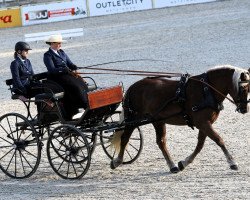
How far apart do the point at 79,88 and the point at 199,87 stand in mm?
1580

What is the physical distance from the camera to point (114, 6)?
3058 cm

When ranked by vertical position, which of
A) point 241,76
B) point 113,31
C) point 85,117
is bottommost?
point 113,31

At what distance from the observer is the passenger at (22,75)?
9.55 meters

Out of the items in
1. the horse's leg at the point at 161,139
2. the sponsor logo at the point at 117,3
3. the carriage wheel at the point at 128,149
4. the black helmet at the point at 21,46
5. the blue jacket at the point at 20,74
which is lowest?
the sponsor logo at the point at 117,3

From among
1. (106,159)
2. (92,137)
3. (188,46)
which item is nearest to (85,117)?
(92,137)

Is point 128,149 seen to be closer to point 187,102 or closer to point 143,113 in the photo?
point 143,113

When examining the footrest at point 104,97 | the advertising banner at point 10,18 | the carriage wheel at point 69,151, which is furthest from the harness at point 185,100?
the advertising banner at point 10,18

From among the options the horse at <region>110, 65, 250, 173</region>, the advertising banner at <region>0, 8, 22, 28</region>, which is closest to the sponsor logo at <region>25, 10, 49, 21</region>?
the advertising banner at <region>0, 8, 22, 28</region>

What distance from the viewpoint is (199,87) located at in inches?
342

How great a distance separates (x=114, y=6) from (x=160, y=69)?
1325 centimetres

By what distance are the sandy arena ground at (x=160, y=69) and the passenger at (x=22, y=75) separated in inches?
42.5

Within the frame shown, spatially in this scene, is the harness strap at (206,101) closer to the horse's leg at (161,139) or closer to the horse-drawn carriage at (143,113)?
the horse-drawn carriage at (143,113)

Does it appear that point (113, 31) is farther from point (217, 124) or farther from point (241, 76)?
point (241, 76)

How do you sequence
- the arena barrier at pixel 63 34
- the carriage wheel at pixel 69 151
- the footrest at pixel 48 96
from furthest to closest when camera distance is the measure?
the arena barrier at pixel 63 34, the footrest at pixel 48 96, the carriage wheel at pixel 69 151
